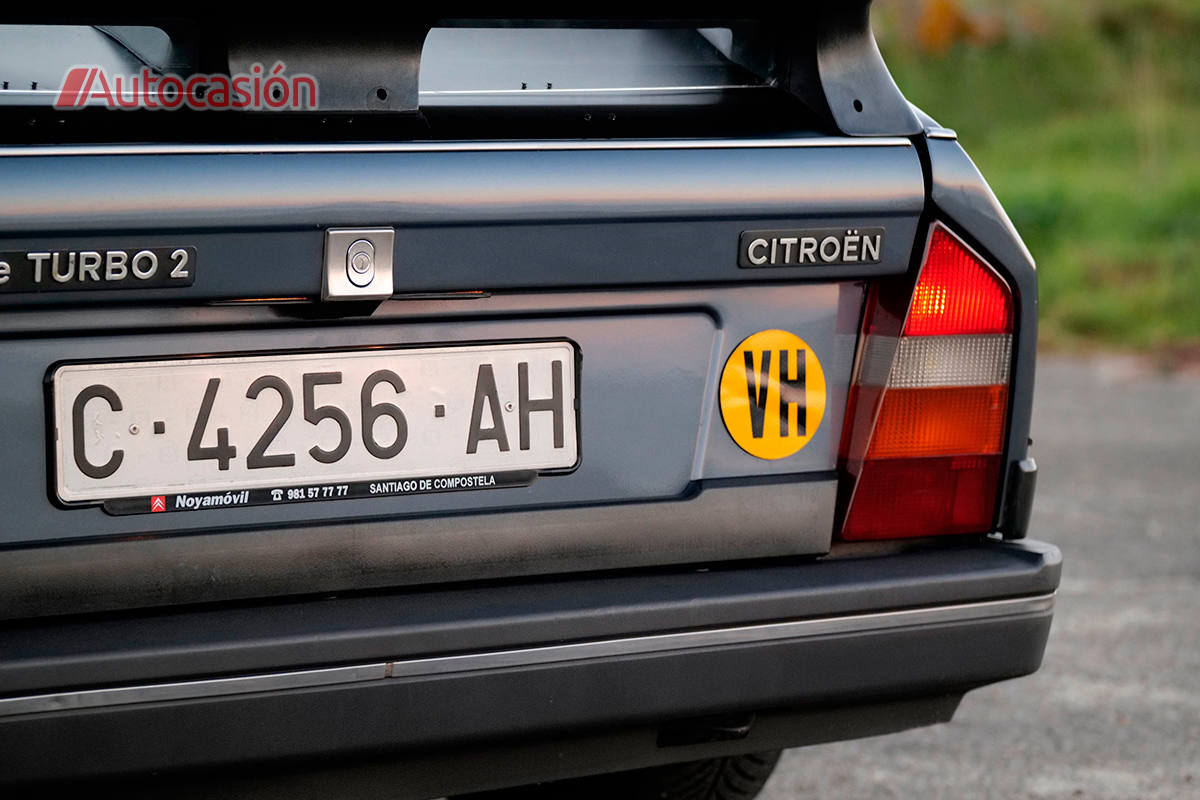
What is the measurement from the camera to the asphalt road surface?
3174 mm

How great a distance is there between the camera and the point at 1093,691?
3.70 m

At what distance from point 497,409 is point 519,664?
13.3 inches

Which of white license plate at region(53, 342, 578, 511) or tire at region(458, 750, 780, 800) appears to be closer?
white license plate at region(53, 342, 578, 511)

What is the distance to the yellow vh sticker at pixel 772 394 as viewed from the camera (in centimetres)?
218

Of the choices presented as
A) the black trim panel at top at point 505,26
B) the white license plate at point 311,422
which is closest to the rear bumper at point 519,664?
the white license plate at point 311,422

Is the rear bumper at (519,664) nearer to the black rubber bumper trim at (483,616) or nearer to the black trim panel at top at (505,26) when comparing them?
the black rubber bumper trim at (483,616)

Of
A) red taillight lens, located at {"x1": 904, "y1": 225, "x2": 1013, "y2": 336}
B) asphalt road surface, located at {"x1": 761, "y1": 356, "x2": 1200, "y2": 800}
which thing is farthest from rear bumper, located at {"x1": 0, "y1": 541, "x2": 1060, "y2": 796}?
asphalt road surface, located at {"x1": 761, "y1": 356, "x2": 1200, "y2": 800}

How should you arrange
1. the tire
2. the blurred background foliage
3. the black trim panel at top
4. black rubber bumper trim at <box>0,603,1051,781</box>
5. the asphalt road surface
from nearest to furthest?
black rubber bumper trim at <box>0,603,1051,781</box> < the black trim panel at top < the tire < the asphalt road surface < the blurred background foliage

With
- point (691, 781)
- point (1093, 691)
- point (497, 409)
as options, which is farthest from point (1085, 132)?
point (497, 409)

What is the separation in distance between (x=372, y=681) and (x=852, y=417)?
0.80 metres

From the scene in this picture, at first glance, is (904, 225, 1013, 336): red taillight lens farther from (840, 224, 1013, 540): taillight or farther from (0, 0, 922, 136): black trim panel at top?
(0, 0, 922, 136): black trim panel at top

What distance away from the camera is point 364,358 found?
1.99m

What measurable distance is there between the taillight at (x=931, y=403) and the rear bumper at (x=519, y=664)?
74 millimetres

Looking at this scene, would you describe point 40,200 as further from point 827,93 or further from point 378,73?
point 827,93
